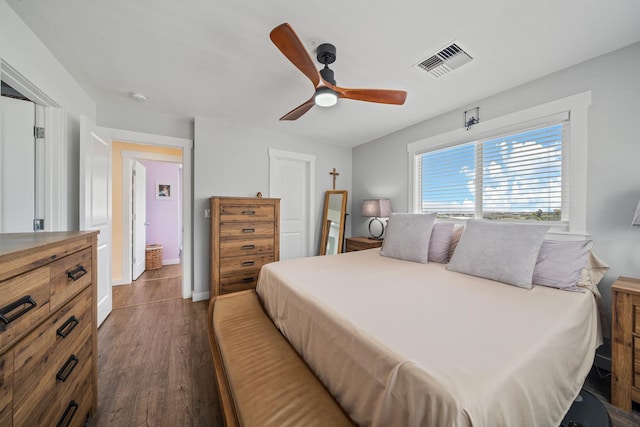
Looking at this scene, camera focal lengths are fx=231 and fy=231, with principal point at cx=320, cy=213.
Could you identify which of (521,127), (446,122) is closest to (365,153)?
(446,122)

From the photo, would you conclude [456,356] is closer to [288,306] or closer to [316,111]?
[288,306]

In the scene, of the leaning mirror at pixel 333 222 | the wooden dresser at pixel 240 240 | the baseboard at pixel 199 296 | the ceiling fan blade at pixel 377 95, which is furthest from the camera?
the leaning mirror at pixel 333 222

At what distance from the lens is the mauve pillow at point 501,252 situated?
1.61 meters

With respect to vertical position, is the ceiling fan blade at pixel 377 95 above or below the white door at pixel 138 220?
above

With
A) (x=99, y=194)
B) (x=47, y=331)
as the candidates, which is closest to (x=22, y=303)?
(x=47, y=331)

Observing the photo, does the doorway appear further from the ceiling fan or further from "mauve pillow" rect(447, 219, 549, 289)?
"mauve pillow" rect(447, 219, 549, 289)

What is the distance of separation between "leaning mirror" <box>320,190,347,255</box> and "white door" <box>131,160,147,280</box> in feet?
10.4

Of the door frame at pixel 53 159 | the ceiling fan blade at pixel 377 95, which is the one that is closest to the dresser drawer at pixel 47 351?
the door frame at pixel 53 159

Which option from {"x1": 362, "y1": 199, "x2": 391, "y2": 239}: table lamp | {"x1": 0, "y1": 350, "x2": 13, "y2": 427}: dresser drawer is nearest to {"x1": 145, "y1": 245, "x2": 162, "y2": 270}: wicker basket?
{"x1": 362, "y1": 199, "x2": 391, "y2": 239}: table lamp

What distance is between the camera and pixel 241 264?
2.96m

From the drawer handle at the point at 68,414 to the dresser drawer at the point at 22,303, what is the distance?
51 centimetres

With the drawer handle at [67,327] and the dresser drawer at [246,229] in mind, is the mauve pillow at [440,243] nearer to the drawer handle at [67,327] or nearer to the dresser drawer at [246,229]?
the dresser drawer at [246,229]

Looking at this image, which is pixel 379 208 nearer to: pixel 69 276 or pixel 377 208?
pixel 377 208

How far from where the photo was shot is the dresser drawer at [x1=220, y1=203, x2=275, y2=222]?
2862 millimetres
